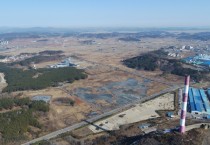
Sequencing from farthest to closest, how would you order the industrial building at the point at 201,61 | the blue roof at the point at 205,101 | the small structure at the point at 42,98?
1. the industrial building at the point at 201,61
2. the small structure at the point at 42,98
3. the blue roof at the point at 205,101

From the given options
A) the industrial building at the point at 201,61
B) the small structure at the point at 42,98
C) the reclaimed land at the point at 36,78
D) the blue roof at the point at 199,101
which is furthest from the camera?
the industrial building at the point at 201,61

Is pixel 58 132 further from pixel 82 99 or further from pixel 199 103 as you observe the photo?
pixel 199 103

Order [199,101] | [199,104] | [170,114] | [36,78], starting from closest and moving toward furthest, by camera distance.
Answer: [170,114] < [199,104] < [199,101] < [36,78]

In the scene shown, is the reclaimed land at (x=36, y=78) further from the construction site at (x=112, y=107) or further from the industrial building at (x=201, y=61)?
the industrial building at (x=201, y=61)

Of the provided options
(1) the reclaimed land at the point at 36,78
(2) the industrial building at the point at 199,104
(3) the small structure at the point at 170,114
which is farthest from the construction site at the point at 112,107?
(1) the reclaimed land at the point at 36,78

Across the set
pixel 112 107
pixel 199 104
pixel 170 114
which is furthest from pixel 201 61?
pixel 170 114

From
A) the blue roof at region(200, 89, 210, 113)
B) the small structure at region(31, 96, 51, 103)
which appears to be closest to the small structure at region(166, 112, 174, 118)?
the blue roof at region(200, 89, 210, 113)

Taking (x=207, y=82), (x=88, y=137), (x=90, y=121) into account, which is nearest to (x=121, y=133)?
(x=88, y=137)

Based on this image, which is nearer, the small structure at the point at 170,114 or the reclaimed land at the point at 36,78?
the small structure at the point at 170,114

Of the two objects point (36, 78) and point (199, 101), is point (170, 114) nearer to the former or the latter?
point (199, 101)
